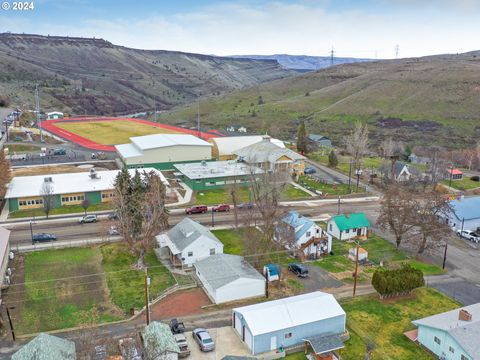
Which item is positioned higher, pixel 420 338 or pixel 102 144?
pixel 102 144

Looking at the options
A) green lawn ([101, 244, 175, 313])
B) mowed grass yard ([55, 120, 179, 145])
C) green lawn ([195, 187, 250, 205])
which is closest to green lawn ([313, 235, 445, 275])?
green lawn ([101, 244, 175, 313])

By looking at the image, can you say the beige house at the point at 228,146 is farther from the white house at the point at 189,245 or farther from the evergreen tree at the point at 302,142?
the white house at the point at 189,245

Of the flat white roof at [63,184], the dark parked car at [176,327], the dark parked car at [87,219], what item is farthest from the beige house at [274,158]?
the dark parked car at [176,327]

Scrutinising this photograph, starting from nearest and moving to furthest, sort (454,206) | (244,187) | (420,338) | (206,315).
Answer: (420,338)
(206,315)
(454,206)
(244,187)

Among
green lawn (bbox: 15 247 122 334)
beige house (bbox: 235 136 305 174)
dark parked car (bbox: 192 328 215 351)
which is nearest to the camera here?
dark parked car (bbox: 192 328 215 351)

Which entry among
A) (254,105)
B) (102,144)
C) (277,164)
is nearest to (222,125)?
(254,105)

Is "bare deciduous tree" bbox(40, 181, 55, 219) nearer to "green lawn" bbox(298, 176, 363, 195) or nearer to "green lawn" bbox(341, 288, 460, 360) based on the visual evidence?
"green lawn" bbox(341, 288, 460, 360)

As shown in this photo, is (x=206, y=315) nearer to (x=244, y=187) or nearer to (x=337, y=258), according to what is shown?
(x=337, y=258)
